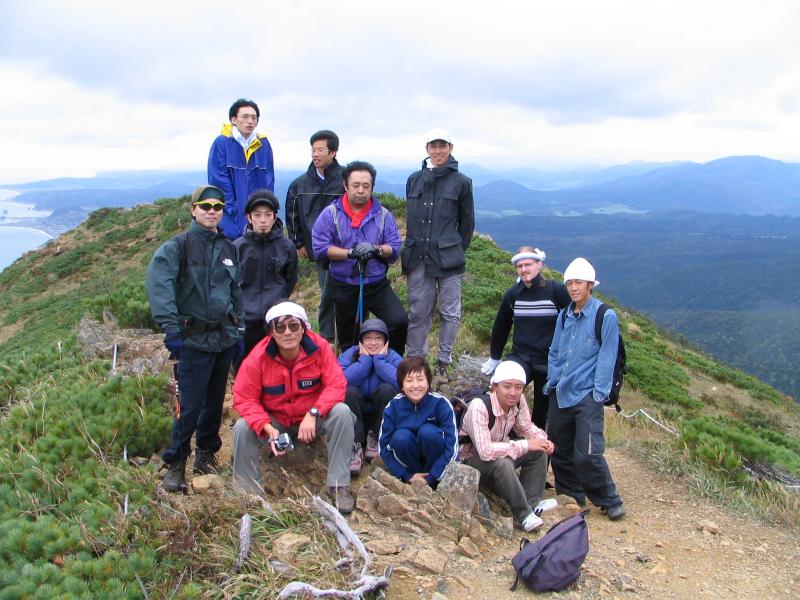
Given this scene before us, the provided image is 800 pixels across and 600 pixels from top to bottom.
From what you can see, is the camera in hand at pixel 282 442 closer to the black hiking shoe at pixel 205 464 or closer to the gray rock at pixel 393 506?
the gray rock at pixel 393 506

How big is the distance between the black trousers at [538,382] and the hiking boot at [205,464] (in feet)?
8.79

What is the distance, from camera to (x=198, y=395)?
175 inches

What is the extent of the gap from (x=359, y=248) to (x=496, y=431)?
6.51 feet

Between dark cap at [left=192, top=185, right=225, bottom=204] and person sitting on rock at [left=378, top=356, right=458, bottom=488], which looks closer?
dark cap at [left=192, top=185, right=225, bottom=204]

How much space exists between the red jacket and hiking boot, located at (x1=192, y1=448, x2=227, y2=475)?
2.71 ft

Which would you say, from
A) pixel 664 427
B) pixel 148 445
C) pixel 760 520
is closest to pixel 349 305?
pixel 148 445

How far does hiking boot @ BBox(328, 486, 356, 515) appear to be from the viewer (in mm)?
4055

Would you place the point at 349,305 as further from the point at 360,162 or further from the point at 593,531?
the point at 593,531

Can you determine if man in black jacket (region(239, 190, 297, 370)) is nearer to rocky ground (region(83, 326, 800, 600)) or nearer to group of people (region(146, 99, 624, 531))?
group of people (region(146, 99, 624, 531))

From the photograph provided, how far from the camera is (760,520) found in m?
5.02

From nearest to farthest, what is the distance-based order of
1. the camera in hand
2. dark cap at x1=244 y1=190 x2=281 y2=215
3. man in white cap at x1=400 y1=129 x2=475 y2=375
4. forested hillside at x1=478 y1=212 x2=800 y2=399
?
1. the camera in hand
2. dark cap at x1=244 y1=190 x2=281 y2=215
3. man in white cap at x1=400 y1=129 x2=475 y2=375
4. forested hillside at x1=478 y1=212 x2=800 y2=399

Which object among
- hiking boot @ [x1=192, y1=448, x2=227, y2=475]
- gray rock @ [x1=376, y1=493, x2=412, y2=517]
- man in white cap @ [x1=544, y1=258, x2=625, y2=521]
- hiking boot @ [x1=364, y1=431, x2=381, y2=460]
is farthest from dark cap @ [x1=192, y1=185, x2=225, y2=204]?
man in white cap @ [x1=544, y1=258, x2=625, y2=521]

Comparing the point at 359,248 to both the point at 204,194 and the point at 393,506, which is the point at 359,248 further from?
the point at 393,506

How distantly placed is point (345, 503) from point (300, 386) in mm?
891
